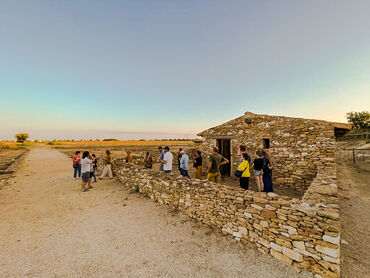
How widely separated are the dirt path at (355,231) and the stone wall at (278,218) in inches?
31.7

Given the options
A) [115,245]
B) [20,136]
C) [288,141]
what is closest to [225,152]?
[288,141]

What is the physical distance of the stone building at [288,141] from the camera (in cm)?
737

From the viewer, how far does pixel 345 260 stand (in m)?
3.39

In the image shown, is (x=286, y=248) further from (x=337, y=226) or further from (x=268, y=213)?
(x=337, y=226)

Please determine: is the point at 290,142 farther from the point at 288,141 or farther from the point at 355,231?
the point at 355,231

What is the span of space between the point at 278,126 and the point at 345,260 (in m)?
6.50

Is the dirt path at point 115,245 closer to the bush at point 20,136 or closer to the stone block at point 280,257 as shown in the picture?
the stone block at point 280,257

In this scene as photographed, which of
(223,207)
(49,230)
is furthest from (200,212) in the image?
(49,230)

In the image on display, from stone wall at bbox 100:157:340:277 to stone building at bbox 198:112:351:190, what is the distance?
91.8 inches

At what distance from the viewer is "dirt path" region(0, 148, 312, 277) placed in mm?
3227

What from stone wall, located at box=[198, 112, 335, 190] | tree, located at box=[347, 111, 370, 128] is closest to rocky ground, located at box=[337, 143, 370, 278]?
stone wall, located at box=[198, 112, 335, 190]

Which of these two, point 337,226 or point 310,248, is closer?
point 337,226

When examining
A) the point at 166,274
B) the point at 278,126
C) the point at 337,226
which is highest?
the point at 278,126

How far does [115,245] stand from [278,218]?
4127 mm
